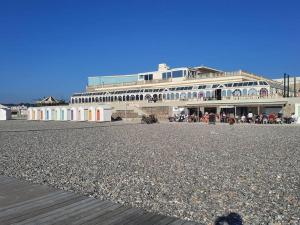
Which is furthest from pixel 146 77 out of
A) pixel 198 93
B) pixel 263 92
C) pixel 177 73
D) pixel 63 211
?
pixel 63 211

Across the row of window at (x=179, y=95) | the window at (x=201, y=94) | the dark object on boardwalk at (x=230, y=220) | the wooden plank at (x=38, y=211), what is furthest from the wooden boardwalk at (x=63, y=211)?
the window at (x=201, y=94)

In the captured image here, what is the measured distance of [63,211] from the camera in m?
5.27

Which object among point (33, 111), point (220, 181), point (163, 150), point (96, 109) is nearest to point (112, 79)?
point (33, 111)

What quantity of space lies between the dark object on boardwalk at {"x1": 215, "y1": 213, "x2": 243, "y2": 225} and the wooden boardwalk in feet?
2.24

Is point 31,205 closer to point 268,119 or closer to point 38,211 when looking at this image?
point 38,211

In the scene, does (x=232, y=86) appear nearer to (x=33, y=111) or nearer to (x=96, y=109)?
(x=96, y=109)

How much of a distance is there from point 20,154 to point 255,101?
32.9 m

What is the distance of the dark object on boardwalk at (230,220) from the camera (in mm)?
5292

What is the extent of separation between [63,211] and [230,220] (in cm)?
270

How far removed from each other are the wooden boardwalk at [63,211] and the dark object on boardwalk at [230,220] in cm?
68

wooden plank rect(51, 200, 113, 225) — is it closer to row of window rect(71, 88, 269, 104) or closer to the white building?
row of window rect(71, 88, 269, 104)

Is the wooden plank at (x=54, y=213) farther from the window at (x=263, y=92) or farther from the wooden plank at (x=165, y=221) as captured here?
the window at (x=263, y=92)

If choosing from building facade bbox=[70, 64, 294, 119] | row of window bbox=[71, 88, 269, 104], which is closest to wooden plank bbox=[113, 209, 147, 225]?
building facade bbox=[70, 64, 294, 119]

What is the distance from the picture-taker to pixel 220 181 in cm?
813
